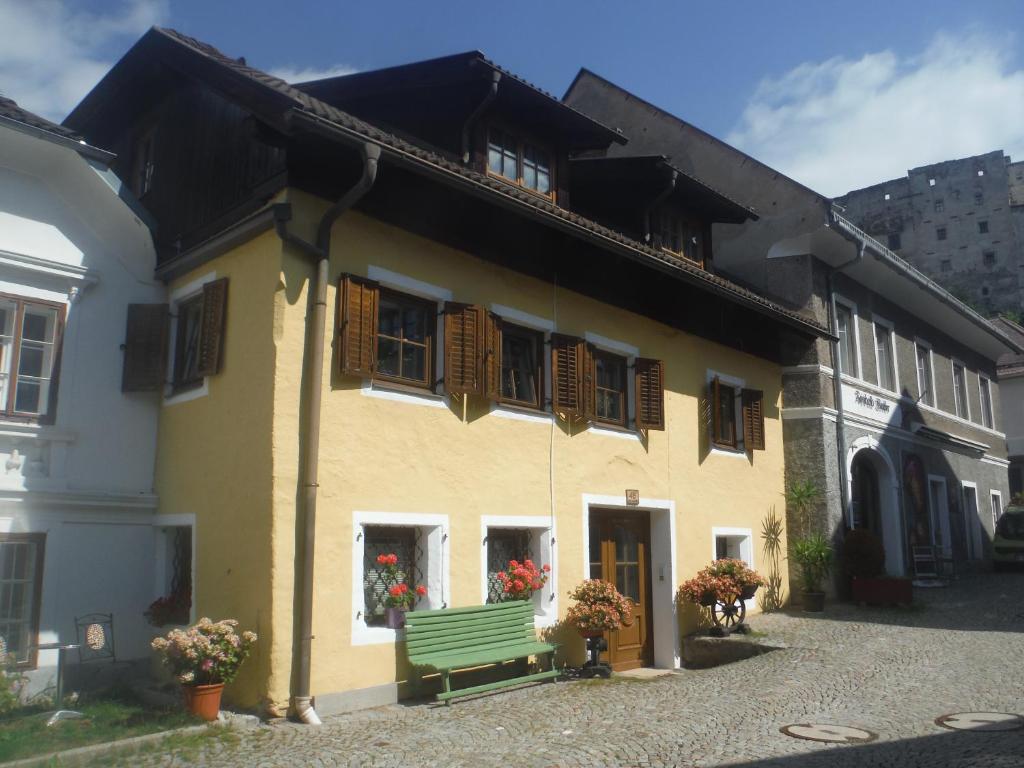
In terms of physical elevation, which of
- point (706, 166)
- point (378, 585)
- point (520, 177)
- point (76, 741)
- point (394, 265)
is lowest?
point (76, 741)

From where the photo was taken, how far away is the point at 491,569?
9828 mm

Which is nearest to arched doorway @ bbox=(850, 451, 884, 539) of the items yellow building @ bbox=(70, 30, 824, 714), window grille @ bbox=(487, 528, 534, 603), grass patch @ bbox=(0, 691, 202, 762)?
yellow building @ bbox=(70, 30, 824, 714)

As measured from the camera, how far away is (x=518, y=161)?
454 inches

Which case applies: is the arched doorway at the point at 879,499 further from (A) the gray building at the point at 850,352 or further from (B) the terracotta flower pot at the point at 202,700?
(B) the terracotta flower pot at the point at 202,700

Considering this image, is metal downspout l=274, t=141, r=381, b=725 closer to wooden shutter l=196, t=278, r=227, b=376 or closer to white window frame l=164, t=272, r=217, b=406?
wooden shutter l=196, t=278, r=227, b=376

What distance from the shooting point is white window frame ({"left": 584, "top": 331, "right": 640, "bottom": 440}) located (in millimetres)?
11344

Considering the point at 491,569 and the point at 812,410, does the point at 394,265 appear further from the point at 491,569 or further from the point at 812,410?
the point at 812,410

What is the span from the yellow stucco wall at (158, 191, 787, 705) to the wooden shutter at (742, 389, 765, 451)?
359 cm

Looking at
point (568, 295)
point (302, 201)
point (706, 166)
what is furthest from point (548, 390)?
point (706, 166)

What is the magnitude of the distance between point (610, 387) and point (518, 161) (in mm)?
3068

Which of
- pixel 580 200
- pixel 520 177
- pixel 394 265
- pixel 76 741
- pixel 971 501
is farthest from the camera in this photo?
pixel 971 501

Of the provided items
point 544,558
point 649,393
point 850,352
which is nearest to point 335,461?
point 544,558

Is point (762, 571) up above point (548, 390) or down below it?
below

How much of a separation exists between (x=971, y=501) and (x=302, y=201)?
1894 centimetres
